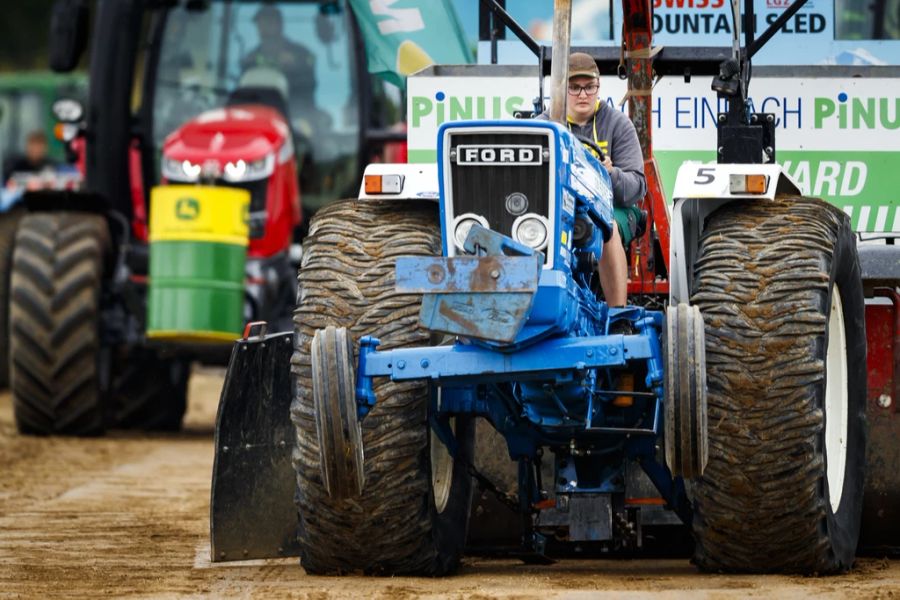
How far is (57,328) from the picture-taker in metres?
12.6

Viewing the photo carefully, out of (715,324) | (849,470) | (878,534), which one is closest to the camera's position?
(715,324)

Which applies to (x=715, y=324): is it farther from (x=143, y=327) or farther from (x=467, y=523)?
(x=143, y=327)

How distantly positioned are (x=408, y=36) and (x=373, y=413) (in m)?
3.99

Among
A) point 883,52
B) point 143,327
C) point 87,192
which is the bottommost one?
point 143,327

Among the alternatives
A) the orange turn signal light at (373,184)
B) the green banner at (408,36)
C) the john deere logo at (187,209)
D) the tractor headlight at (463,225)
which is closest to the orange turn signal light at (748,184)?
the tractor headlight at (463,225)

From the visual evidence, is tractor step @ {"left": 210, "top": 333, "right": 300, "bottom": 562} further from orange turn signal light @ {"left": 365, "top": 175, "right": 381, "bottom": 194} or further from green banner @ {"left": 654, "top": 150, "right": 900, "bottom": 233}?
green banner @ {"left": 654, "top": 150, "right": 900, "bottom": 233}

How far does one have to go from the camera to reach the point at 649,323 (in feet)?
20.3

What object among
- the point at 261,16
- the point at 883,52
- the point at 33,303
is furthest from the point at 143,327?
the point at 883,52

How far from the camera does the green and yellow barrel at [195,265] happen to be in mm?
A: 11891

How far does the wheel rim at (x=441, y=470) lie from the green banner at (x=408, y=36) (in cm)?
321

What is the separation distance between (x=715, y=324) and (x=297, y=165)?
25.4 feet

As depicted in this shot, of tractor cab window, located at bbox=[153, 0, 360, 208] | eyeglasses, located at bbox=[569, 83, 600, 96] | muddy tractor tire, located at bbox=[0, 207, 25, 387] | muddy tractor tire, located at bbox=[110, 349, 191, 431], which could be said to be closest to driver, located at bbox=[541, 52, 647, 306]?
eyeglasses, located at bbox=[569, 83, 600, 96]

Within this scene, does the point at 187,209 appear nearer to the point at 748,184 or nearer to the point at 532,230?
the point at 748,184

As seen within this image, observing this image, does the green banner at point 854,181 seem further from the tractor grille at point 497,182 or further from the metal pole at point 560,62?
the tractor grille at point 497,182
